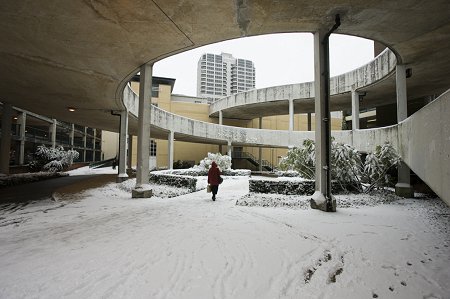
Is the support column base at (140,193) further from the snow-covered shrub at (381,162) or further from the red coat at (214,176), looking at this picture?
the snow-covered shrub at (381,162)

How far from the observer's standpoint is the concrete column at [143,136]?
30.3 ft

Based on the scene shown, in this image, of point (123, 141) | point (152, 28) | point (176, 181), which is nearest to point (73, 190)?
point (176, 181)

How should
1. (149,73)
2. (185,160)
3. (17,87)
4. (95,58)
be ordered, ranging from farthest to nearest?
(185,160), (17,87), (149,73), (95,58)

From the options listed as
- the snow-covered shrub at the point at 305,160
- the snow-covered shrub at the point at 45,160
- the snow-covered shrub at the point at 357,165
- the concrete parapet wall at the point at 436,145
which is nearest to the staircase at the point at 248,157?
the snow-covered shrub at the point at 45,160

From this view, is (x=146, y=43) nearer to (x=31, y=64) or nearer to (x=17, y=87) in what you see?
(x=31, y=64)

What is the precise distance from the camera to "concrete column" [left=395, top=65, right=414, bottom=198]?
1028cm

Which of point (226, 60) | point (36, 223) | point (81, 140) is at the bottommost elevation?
point (36, 223)

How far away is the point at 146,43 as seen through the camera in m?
7.43

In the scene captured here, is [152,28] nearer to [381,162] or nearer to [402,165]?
[381,162]

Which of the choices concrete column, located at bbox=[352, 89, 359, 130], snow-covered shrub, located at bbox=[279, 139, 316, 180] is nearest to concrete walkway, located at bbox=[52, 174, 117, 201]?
snow-covered shrub, located at bbox=[279, 139, 316, 180]

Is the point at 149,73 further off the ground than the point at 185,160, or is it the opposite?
the point at 149,73

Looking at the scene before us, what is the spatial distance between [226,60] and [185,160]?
72730mm

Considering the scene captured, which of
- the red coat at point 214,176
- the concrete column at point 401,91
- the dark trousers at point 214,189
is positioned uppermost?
the concrete column at point 401,91

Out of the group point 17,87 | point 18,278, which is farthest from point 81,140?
point 18,278
